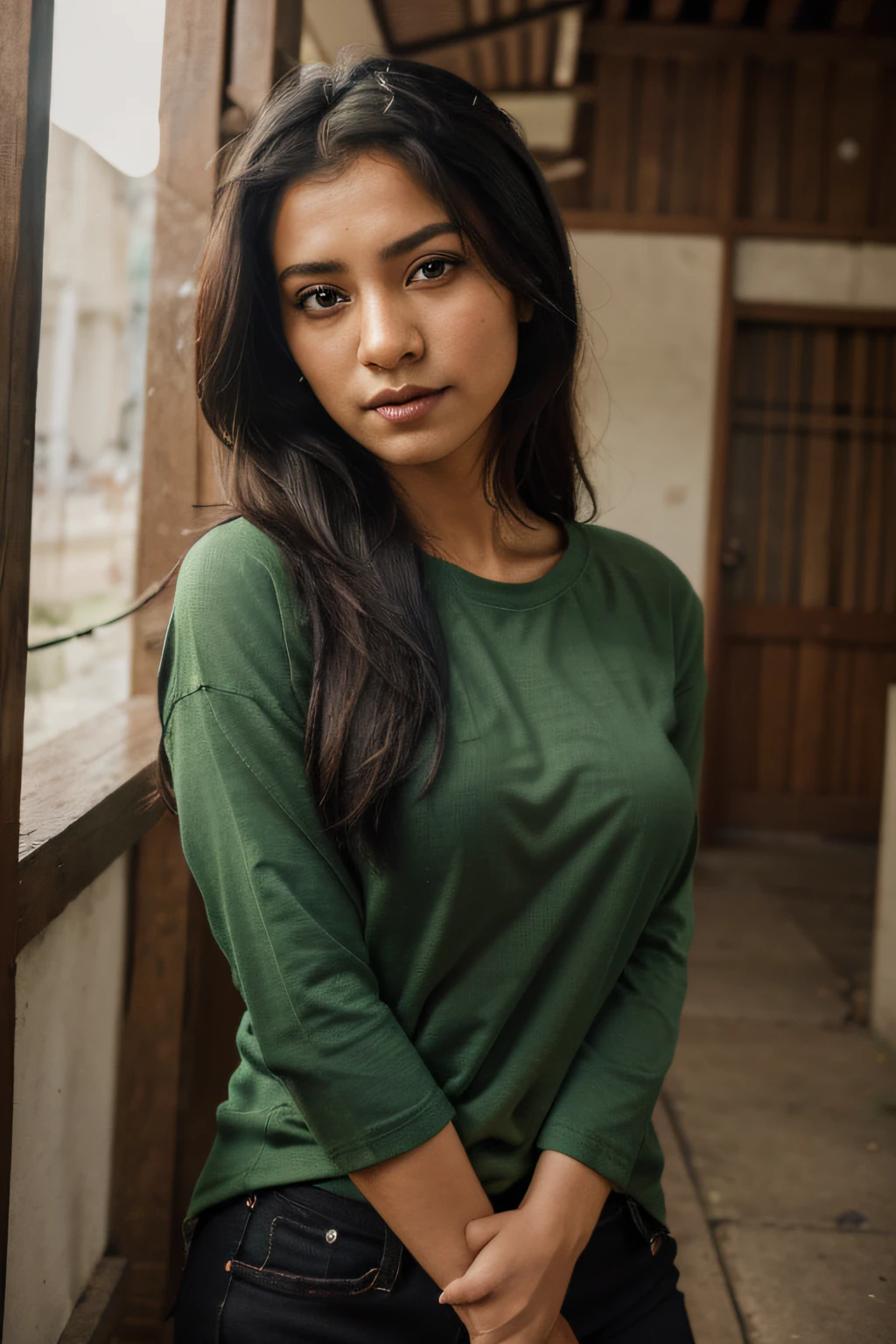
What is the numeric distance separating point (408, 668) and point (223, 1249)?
0.55 m

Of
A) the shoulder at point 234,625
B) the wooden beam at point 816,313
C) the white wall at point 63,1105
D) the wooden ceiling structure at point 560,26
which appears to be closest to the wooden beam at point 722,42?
the wooden ceiling structure at point 560,26

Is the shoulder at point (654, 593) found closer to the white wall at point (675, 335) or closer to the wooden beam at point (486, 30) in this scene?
the wooden beam at point (486, 30)

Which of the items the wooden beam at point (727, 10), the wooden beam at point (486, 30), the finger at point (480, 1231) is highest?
the wooden beam at point (727, 10)

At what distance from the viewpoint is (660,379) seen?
513cm

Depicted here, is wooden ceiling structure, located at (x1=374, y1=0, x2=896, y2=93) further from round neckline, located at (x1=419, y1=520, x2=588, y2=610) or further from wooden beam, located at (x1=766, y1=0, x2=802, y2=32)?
round neckline, located at (x1=419, y1=520, x2=588, y2=610)

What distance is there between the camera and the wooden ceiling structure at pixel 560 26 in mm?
3451

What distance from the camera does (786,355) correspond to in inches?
210

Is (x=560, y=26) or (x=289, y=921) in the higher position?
(x=560, y=26)

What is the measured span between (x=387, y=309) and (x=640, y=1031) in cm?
73

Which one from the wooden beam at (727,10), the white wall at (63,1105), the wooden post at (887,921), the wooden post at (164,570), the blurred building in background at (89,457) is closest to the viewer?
the white wall at (63,1105)

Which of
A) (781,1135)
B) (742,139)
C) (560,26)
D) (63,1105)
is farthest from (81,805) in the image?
(742,139)

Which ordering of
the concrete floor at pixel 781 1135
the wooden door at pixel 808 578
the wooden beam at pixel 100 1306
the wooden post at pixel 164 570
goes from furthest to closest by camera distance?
1. the wooden door at pixel 808 578
2. the concrete floor at pixel 781 1135
3. the wooden post at pixel 164 570
4. the wooden beam at pixel 100 1306

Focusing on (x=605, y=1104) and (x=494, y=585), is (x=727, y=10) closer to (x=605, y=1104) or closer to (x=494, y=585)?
(x=494, y=585)

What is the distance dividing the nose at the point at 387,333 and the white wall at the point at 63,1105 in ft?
2.27
